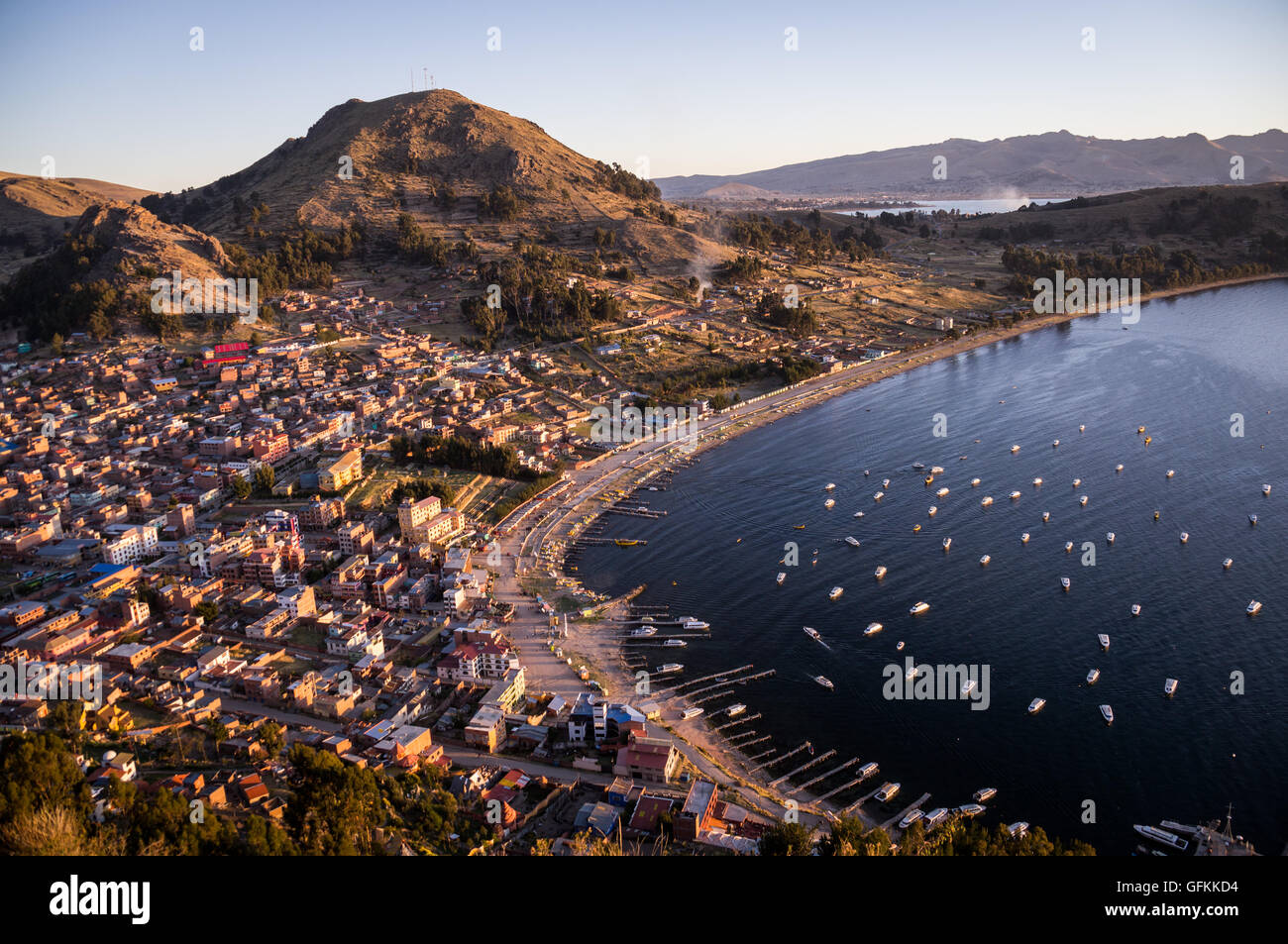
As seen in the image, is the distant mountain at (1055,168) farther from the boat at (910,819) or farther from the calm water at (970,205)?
the boat at (910,819)

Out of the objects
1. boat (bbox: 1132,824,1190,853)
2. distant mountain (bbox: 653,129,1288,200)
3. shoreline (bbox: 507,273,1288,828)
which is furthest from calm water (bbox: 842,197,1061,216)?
boat (bbox: 1132,824,1190,853)

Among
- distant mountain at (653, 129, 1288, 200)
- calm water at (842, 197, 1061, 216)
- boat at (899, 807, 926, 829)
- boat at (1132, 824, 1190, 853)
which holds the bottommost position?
boat at (1132, 824, 1190, 853)

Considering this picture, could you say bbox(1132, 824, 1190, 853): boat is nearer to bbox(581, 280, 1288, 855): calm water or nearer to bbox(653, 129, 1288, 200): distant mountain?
bbox(581, 280, 1288, 855): calm water

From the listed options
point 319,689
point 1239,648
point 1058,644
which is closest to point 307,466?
point 319,689

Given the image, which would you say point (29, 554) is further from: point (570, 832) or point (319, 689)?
point (570, 832)
